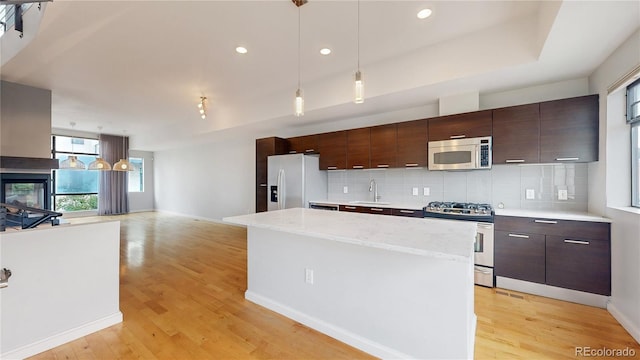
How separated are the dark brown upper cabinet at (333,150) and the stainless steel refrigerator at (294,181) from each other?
0.78 ft

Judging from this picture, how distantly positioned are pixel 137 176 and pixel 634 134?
39.3ft

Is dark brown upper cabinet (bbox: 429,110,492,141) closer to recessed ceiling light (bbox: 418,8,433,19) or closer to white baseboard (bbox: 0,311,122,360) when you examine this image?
recessed ceiling light (bbox: 418,8,433,19)

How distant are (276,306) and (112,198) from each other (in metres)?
8.86

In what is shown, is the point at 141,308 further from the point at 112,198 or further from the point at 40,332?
the point at 112,198

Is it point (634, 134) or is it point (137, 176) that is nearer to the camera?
point (634, 134)

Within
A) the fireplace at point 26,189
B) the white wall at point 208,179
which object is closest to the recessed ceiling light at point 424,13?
the white wall at point 208,179

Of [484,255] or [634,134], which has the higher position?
[634,134]

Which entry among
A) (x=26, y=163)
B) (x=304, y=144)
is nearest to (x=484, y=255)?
(x=304, y=144)

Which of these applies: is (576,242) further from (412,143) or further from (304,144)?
(304,144)

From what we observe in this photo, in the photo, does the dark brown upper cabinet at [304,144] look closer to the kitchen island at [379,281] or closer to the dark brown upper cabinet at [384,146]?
the dark brown upper cabinet at [384,146]

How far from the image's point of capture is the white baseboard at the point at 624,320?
6.45ft

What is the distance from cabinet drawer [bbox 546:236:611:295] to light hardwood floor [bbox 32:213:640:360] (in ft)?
0.71

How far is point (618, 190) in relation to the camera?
7.79 feet

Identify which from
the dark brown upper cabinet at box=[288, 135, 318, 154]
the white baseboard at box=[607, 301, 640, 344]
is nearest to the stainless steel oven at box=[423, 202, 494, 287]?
the white baseboard at box=[607, 301, 640, 344]
